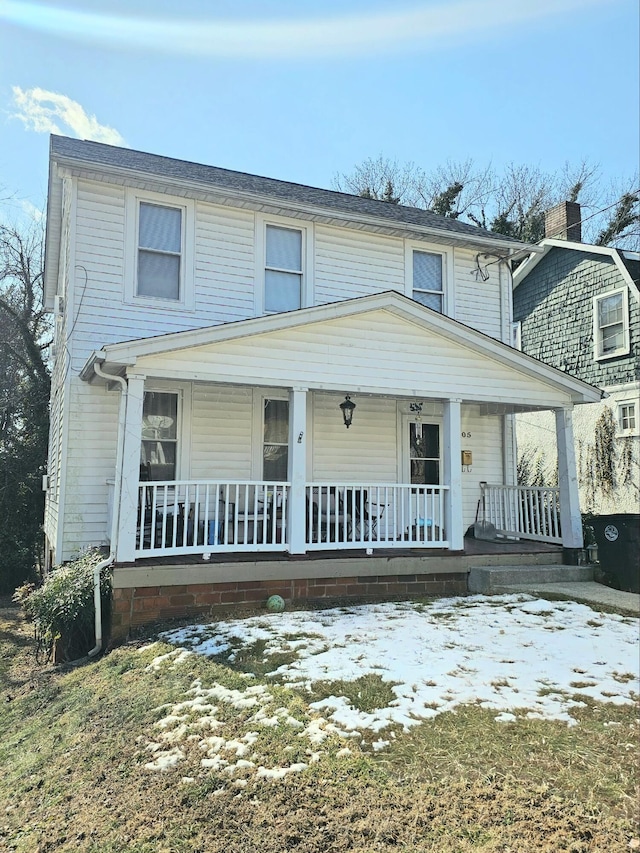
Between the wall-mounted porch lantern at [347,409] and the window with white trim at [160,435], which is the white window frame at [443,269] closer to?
the wall-mounted porch lantern at [347,409]

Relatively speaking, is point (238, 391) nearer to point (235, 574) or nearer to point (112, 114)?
point (235, 574)

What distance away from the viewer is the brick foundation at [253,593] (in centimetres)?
597

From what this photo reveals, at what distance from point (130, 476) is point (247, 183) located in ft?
17.6

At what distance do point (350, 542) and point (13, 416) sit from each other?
10818mm

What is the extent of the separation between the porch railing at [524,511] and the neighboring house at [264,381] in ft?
0.23

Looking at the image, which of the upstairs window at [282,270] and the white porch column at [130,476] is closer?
the white porch column at [130,476]

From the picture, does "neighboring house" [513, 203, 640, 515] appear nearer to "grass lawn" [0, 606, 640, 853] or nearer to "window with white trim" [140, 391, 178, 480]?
"window with white trim" [140, 391, 178, 480]

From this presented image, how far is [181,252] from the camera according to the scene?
8250 mm

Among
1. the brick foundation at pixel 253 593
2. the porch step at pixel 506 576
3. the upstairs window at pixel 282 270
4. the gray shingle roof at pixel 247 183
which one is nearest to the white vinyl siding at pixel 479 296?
the gray shingle roof at pixel 247 183

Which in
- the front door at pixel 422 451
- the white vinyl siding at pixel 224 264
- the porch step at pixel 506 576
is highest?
the white vinyl siding at pixel 224 264

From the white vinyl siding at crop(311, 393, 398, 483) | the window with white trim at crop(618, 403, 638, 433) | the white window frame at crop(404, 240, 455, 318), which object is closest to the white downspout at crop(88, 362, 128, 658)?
the white vinyl siding at crop(311, 393, 398, 483)

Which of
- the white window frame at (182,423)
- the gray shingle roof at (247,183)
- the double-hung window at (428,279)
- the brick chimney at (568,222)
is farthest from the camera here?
the brick chimney at (568,222)

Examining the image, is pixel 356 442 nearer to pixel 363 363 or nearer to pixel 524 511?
pixel 363 363

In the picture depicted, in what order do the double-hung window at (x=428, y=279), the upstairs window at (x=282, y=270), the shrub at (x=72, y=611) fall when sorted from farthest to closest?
the double-hung window at (x=428, y=279), the upstairs window at (x=282, y=270), the shrub at (x=72, y=611)
